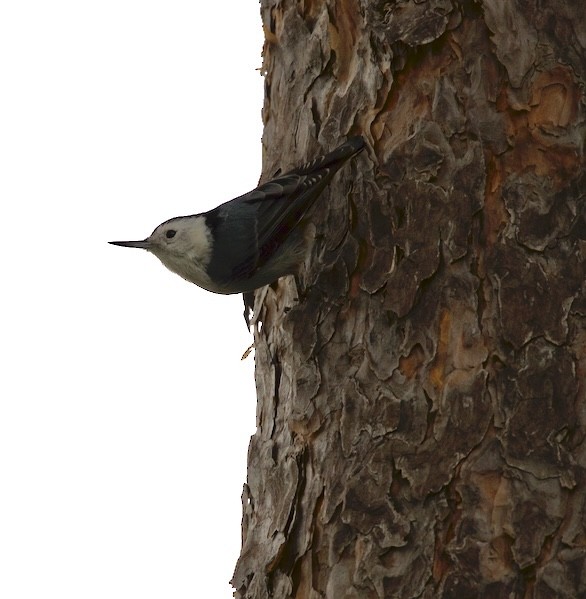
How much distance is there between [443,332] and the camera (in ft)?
8.07

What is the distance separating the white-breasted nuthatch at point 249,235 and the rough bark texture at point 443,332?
0.08 meters

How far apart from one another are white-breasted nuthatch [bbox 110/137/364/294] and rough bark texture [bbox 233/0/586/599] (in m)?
0.08

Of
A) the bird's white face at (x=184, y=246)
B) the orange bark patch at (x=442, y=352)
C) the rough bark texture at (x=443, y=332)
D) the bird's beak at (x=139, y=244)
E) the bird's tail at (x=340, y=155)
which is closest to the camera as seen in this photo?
the rough bark texture at (x=443, y=332)

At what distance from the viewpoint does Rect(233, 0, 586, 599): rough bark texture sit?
2.32 metres

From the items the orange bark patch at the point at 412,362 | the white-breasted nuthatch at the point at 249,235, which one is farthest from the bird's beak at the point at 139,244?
the orange bark patch at the point at 412,362

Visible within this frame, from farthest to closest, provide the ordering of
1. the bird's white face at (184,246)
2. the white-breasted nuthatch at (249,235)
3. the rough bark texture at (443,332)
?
the bird's white face at (184,246), the white-breasted nuthatch at (249,235), the rough bark texture at (443,332)

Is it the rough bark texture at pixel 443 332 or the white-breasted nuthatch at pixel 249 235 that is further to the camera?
the white-breasted nuthatch at pixel 249 235

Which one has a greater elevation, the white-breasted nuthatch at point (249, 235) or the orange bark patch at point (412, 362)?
the white-breasted nuthatch at point (249, 235)

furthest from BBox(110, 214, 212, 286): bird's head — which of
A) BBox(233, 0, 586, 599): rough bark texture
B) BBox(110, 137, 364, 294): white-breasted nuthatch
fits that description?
BBox(233, 0, 586, 599): rough bark texture

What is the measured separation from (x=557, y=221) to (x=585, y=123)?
24 cm

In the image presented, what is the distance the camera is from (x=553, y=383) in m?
2.34

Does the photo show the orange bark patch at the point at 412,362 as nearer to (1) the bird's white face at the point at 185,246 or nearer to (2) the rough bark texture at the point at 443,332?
(2) the rough bark texture at the point at 443,332

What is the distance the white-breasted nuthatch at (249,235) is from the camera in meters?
2.77

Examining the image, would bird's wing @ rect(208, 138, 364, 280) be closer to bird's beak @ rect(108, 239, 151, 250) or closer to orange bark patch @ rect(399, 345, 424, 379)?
bird's beak @ rect(108, 239, 151, 250)
